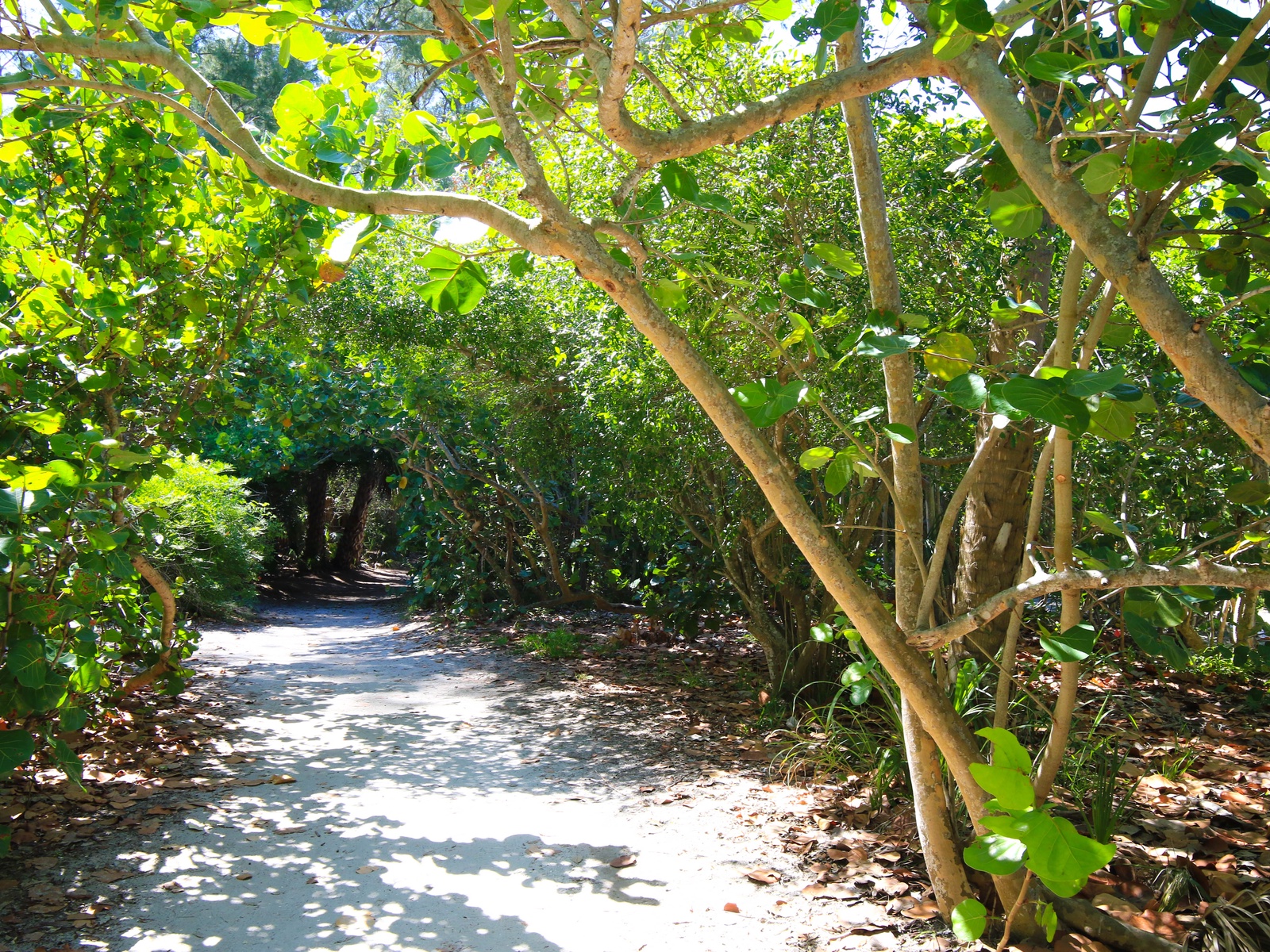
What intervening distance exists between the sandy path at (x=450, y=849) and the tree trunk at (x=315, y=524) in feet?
42.5

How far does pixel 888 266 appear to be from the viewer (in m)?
2.99

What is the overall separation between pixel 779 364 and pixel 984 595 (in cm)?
175

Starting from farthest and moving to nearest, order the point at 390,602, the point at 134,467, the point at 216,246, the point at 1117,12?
the point at 390,602
the point at 216,246
the point at 134,467
the point at 1117,12

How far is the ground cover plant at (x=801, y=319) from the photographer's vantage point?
2.16 metres

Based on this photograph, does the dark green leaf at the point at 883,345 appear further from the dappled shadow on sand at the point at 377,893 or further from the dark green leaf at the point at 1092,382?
the dappled shadow on sand at the point at 377,893

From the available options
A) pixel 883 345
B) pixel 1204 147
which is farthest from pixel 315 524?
pixel 1204 147

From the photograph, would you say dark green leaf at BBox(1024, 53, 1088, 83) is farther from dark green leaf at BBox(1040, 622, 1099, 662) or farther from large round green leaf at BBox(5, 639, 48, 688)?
large round green leaf at BBox(5, 639, 48, 688)

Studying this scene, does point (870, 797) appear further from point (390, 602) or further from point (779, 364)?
point (390, 602)

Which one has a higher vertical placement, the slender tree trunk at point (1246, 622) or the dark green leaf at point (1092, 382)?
the dark green leaf at point (1092, 382)

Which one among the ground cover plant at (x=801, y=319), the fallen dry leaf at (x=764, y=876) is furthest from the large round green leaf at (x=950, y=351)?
the fallen dry leaf at (x=764, y=876)

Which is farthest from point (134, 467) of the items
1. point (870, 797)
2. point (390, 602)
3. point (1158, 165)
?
point (390, 602)

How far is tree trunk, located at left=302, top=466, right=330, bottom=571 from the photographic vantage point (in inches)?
723

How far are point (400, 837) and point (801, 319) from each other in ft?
9.39

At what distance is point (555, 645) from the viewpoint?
820 centimetres
